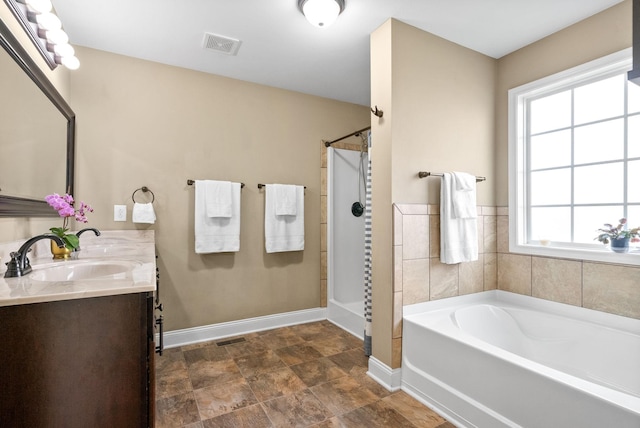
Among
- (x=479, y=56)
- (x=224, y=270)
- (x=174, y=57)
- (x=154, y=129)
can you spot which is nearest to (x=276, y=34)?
(x=174, y=57)

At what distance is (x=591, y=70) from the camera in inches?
78.4

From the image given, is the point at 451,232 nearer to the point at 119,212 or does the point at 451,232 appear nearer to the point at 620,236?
the point at 620,236

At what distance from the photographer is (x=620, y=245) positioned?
1.83 metres

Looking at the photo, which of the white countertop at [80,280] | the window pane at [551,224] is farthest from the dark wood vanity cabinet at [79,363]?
the window pane at [551,224]

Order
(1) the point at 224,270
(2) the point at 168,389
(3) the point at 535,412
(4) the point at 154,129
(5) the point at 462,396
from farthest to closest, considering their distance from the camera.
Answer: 1. (1) the point at 224,270
2. (4) the point at 154,129
3. (2) the point at 168,389
4. (5) the point at 462,396
5. (3) the point at 535,412

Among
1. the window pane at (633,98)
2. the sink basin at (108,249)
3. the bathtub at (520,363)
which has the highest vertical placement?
the window pane at (633,98)

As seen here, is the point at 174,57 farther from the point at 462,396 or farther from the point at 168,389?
the point at 462,396

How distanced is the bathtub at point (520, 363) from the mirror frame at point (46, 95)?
2.10 metres

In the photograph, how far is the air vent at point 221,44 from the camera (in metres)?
2.18

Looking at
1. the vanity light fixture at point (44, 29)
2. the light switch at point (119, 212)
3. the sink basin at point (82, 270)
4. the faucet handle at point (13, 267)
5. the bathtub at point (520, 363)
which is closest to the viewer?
the faucet handle at point (13, 267)

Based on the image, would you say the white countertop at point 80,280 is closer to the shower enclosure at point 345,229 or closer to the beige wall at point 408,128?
the beige wall at point 408,128

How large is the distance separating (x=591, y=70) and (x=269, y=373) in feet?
9.50

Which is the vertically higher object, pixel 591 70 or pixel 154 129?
pixel 591 70

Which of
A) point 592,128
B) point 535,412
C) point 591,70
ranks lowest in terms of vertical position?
point 535,412
